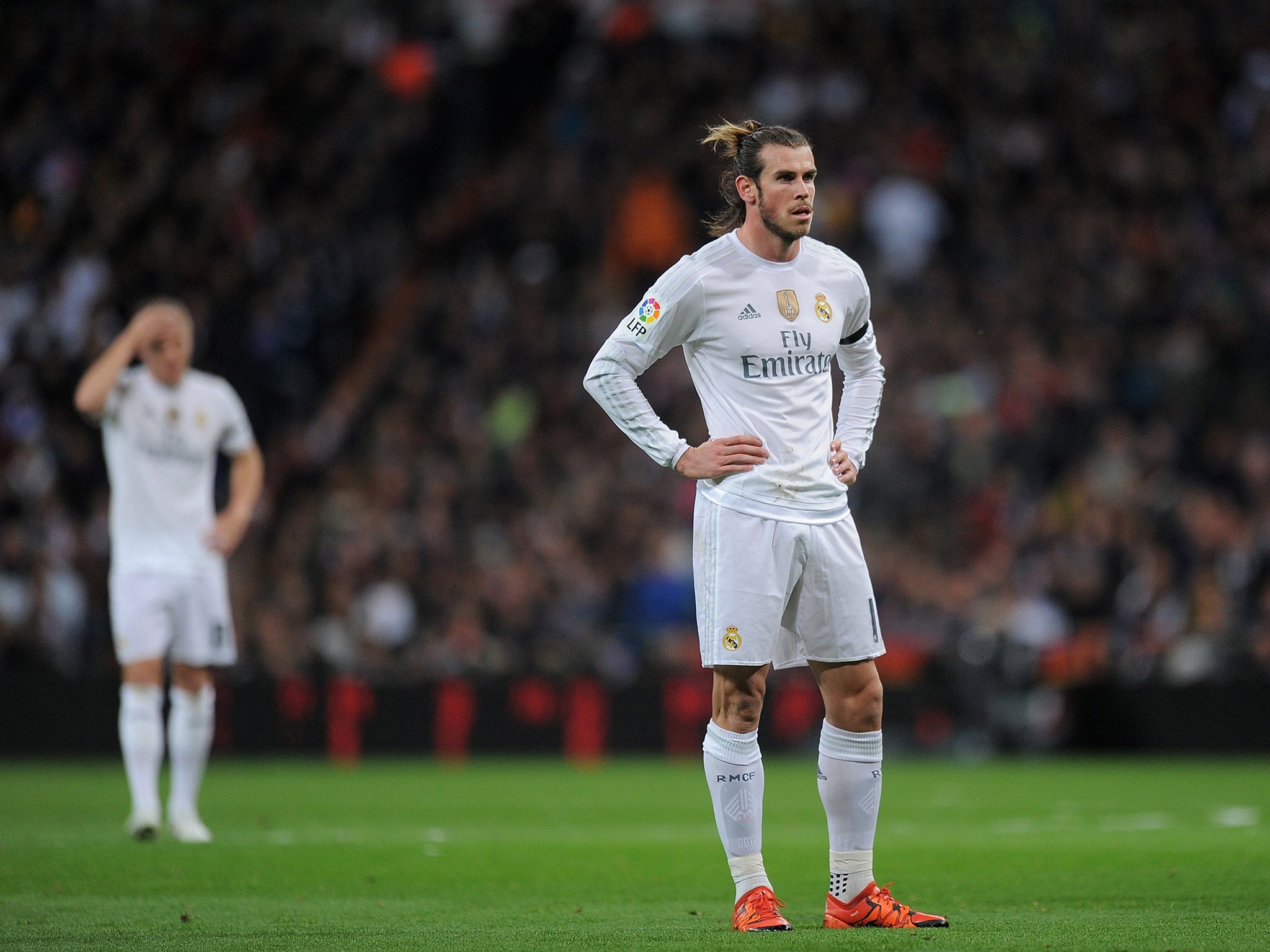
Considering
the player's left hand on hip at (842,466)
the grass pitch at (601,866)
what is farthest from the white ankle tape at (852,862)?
the player's left hand on hip at (842,466)

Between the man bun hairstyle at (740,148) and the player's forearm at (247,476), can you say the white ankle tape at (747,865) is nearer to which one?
the man bun hairstyle at (740,148)

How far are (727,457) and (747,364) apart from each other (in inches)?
14.7

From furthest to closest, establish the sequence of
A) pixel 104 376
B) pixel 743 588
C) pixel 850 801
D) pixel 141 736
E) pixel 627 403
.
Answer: pixel 141 736
pixel 104 376
pixel 627 403
pixel 850 801
pixel 743 588

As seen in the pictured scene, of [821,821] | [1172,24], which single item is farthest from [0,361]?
[1172,24]

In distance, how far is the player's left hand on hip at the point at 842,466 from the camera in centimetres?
657

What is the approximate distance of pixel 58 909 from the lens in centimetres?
695

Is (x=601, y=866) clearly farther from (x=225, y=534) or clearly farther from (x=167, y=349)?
(x=167, y=349)

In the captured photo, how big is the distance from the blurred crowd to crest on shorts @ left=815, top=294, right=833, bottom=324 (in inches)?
437

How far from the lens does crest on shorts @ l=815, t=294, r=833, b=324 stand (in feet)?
21.7

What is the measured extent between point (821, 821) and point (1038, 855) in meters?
2.54

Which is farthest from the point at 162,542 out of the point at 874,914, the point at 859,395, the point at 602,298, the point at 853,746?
the point at 602,298

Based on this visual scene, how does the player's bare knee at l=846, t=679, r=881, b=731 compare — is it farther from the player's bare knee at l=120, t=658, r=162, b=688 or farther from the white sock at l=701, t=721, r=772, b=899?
the player's bare knee at l=120, t=658, r=162, b=688

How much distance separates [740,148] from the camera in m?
6.63

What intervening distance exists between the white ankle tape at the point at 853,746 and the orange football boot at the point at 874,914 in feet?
1.40
